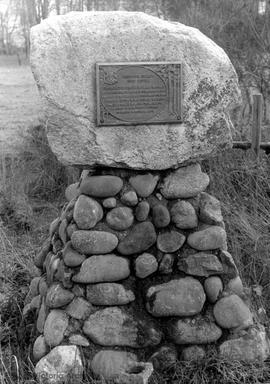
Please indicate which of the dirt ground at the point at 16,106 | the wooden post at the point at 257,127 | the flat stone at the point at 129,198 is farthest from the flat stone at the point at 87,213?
the dirt ground at the point at 16,106

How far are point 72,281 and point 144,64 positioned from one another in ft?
4.06

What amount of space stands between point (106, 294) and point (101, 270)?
0.13 m

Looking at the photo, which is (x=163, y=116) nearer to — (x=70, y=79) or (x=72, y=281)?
(x=70, y=79)

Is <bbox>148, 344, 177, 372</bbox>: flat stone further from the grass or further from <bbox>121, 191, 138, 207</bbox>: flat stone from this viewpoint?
<bbox>121, 191, 138, 207</bbox>: flat stone

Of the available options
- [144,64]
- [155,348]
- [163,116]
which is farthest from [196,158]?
[155,348]

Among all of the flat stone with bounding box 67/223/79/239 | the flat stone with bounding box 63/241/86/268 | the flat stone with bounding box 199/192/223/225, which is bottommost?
the flat stone with bounding box 63/241/86/268

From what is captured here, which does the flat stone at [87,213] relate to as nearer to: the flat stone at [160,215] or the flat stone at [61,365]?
the flat stone at [160,215]

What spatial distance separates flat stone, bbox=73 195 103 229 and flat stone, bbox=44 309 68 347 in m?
0.49

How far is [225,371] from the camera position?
10.2 ft

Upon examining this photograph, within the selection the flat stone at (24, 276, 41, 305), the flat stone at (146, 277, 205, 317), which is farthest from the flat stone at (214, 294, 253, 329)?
the flat stone at (24, 276, 41, 305)

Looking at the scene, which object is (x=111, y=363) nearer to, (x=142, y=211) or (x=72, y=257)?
(x=72, y=257)

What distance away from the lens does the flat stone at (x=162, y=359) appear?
124 inches

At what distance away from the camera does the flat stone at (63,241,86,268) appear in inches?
125

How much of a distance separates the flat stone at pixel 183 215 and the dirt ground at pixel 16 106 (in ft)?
15.9
